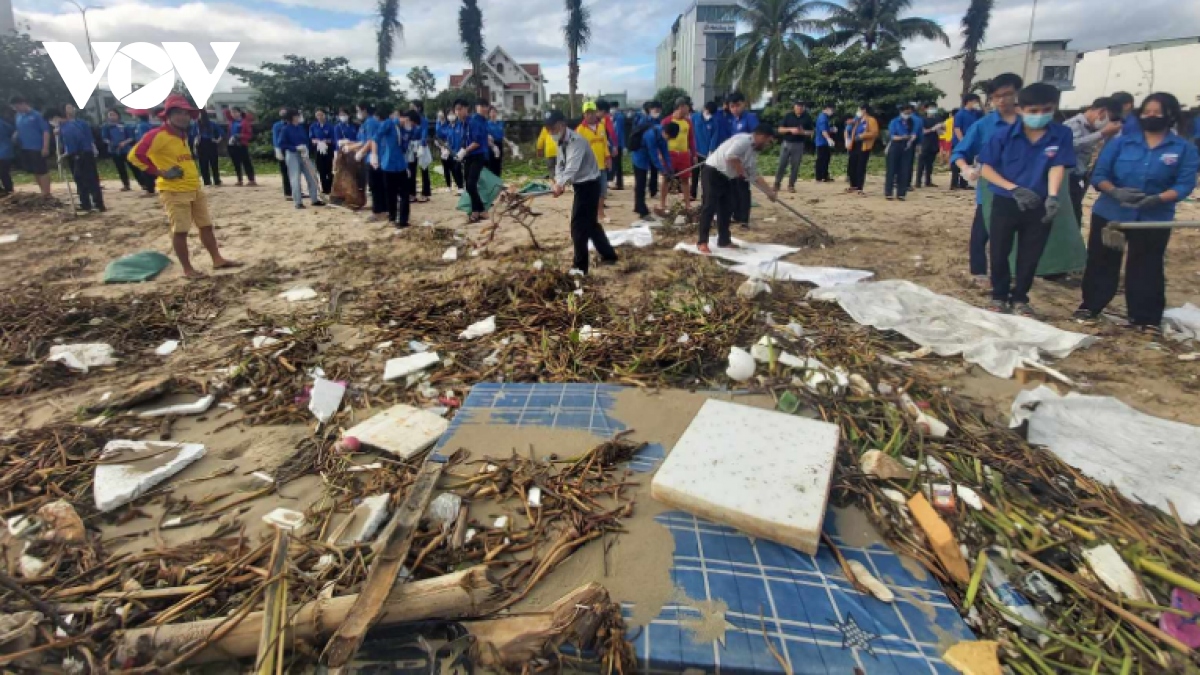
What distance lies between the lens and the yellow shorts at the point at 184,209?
17.9 feet

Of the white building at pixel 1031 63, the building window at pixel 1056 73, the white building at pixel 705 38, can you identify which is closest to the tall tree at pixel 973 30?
the white building at pixel 1031 63

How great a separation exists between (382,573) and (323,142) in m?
10.3

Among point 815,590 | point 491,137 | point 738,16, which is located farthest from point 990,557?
point 738,16

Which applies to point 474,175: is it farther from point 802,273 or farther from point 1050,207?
point 1050,207

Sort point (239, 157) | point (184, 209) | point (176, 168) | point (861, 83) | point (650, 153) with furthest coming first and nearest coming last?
point (861, 83)
point (239, 157)
point (650, 153)
point (184, 209)
point (176, 168)

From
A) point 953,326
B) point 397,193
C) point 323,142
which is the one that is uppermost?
point 323,142

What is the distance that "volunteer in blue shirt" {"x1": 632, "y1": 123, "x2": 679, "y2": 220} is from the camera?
789 centimetres

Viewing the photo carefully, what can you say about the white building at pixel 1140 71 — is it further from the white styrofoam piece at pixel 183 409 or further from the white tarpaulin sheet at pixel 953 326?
the white styrofoam piece at pixel 183 409

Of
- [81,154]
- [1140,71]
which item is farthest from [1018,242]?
[1140,71]

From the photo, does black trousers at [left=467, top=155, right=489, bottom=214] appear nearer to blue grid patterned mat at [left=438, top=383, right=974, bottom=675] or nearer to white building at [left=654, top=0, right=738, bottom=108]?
blue grid patterned mat at [left=438, top=383, right=974, bottom=675]

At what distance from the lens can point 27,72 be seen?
76.4 feet

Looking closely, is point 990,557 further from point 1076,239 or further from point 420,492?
point 1076,239

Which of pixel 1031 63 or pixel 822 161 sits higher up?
pixel 1031 63

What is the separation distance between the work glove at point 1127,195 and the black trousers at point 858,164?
7.12 metres
